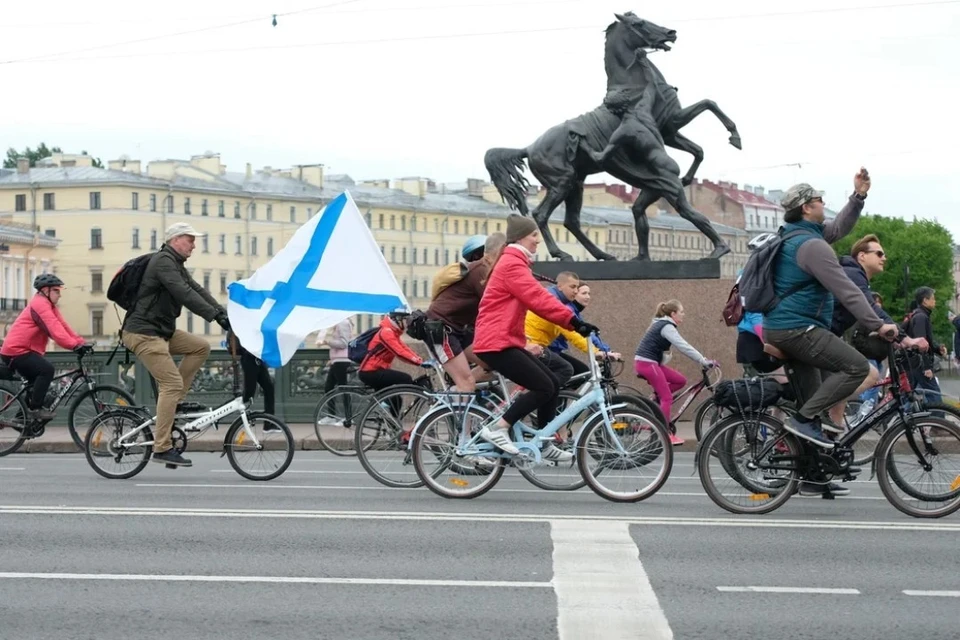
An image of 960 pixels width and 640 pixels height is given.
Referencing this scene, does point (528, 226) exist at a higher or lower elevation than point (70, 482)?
higher

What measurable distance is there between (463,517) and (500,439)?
1.27 meters

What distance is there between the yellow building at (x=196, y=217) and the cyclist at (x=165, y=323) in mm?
123526

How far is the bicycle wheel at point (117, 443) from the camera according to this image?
14.6 metres

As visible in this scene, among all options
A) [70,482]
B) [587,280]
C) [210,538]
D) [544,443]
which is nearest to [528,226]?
[544,443]

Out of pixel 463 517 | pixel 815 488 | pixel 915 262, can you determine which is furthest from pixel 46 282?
pixel 915 262

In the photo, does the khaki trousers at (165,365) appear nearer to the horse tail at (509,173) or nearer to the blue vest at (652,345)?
the blue vest at (652,345)

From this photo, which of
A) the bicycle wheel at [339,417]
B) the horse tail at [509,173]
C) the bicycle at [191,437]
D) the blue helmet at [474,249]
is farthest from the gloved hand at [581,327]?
the horse tail at [509,173]

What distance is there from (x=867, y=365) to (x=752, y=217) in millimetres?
185488

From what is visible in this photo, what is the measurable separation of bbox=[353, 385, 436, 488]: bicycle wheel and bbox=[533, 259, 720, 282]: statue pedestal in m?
7.49

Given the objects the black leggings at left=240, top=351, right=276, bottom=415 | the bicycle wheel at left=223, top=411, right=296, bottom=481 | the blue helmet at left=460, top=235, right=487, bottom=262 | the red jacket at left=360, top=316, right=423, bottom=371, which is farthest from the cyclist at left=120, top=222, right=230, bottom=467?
the black leggings at left=240, top=351, right=276, bottom=415

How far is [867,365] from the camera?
11.4 metres

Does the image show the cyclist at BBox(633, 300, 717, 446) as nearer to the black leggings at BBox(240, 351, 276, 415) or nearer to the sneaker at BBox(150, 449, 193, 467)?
the black leggings at BBox(240, 351, 276, 415)

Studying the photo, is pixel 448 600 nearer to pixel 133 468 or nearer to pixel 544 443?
pixel 544 443

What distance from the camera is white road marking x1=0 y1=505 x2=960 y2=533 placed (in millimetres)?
10984
